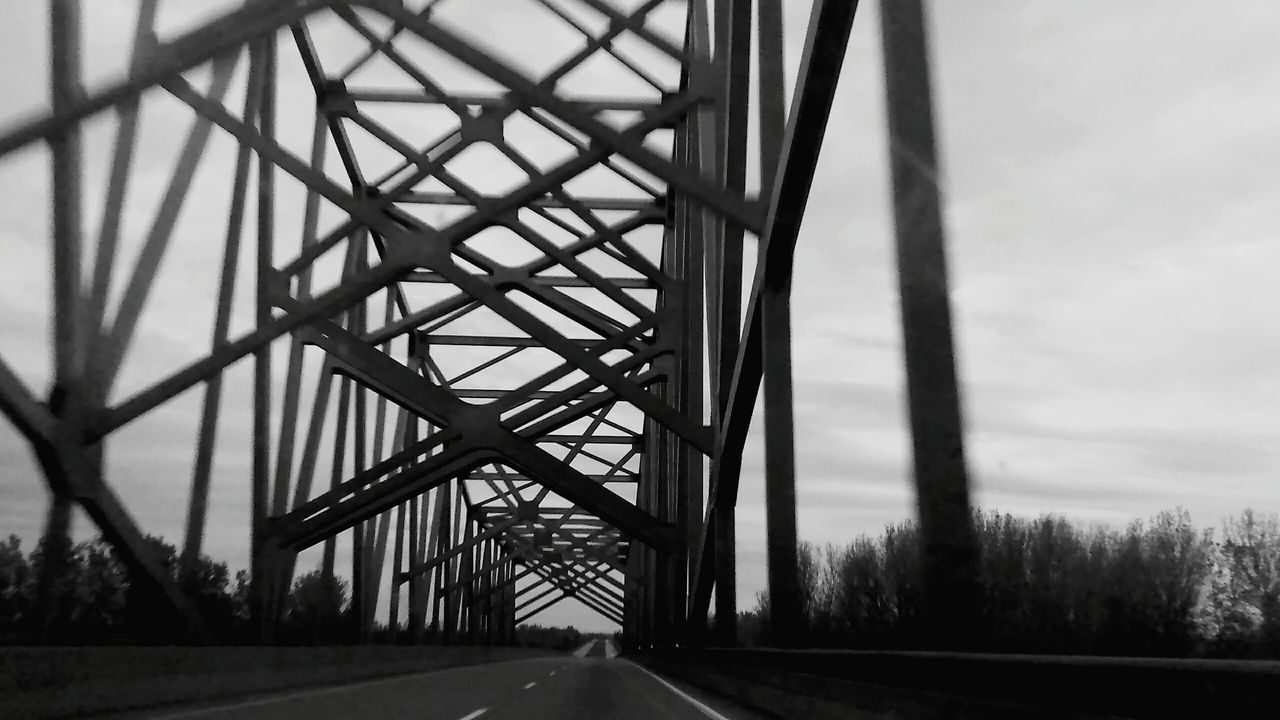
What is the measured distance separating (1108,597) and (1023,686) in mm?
4786

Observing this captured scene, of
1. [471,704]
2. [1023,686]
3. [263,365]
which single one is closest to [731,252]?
[471,704]

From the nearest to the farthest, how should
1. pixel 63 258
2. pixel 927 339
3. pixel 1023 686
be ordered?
pixel 1023 686 → pixel 927 339 → pixel 63 258

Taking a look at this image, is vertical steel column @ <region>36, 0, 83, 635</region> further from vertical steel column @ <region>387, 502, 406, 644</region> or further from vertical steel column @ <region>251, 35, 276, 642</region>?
vertical steel column @ <region>387, 502, 406, 644</region>

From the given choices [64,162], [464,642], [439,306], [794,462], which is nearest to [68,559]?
[64,162]

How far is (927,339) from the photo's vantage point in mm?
5551

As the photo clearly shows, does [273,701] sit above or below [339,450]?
below

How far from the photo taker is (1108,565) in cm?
914

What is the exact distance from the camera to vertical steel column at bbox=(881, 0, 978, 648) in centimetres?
519

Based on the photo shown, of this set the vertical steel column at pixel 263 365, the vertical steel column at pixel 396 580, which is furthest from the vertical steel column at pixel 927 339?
the vertical steel column at pixel 396 580

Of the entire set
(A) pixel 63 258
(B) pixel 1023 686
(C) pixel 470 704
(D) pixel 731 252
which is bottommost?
(C) pixel 470 704

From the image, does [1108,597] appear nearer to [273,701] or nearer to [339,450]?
[273,701]

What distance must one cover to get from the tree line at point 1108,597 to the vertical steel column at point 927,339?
141mm

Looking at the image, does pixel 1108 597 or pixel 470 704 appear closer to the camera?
pixel 1108 597

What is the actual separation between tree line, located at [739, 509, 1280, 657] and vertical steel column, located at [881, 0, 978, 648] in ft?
0.46
